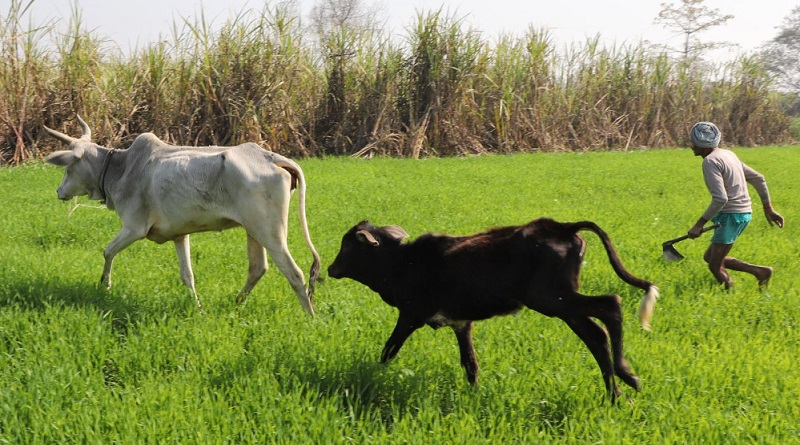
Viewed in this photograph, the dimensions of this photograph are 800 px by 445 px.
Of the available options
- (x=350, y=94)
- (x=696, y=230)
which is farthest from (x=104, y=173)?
(x=350, y=94)

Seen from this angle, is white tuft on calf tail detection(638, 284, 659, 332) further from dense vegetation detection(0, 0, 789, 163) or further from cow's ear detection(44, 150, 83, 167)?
dense vegetation detection(0, 0, 789, 163)

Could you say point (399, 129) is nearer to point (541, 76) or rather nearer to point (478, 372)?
point (541, 76)

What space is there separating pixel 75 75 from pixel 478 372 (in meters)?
12.5

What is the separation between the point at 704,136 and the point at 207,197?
381cm

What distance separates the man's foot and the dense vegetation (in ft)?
34.7

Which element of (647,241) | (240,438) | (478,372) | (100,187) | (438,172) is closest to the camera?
(240,438)

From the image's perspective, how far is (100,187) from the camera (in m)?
6.10

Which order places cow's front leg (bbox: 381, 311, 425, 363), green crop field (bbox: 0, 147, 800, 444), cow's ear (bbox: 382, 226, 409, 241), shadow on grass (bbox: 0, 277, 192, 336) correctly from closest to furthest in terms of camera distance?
green crop field (bbox: 0, 147, 800, 444)
cow's front leg (bbox: 381, 311, 425, 363)
cow's ear (bbox: 382, 226, 409, 241)
shadow on grass (bbox: 0, 277, 192, 336)

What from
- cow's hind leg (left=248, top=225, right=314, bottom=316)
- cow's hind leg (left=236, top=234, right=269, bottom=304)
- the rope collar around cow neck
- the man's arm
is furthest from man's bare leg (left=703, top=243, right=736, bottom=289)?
the rope collar around cow neck

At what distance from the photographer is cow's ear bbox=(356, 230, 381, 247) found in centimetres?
394

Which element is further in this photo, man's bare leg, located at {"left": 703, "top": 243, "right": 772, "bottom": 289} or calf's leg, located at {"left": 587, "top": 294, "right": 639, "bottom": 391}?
man's bare leg, located at {"left": 703, "top": 243, "right": 772, "bottom": 289}

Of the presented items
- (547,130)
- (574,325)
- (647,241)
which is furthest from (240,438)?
(547,130)

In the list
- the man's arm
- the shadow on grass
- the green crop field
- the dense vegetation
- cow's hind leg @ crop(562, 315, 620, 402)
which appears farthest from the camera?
the dense vegetation

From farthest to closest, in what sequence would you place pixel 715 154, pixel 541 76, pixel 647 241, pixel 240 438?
pixel 541 76 → pixel 647 241 → pixel 715 154 → pixel 240 438
